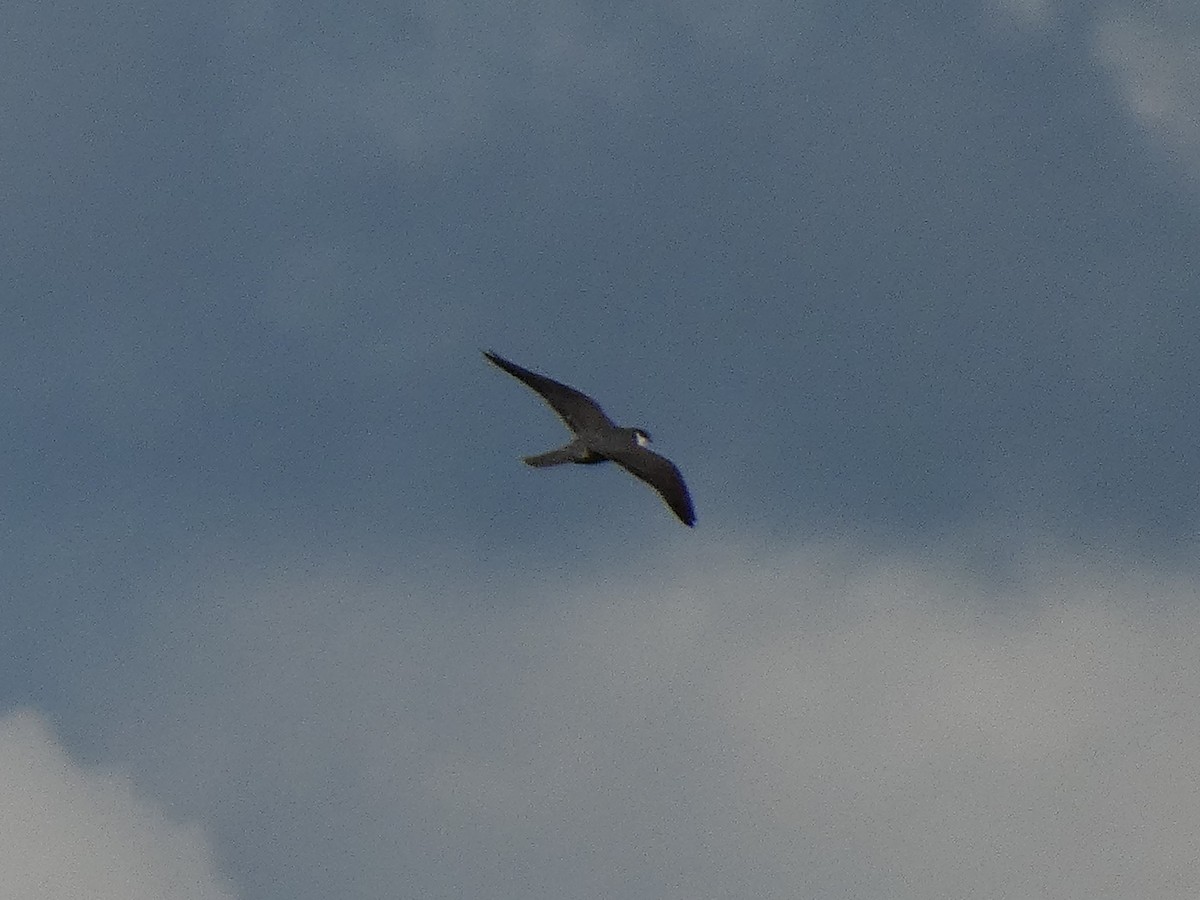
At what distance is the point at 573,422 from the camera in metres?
54.4

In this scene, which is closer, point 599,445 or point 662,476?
point 662,476

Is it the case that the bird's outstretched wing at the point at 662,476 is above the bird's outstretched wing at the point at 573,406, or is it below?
below

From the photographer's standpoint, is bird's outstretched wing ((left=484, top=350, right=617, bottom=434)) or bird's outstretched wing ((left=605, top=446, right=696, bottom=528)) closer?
bird's outstretched wing ((left=605, top=446, right=696, bottom=528))

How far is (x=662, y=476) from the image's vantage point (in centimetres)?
5156

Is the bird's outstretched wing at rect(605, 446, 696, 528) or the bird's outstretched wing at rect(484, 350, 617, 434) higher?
the bird's outstretched wing at rect(484, 350, 617, 434)

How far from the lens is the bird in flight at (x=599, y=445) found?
169 feet

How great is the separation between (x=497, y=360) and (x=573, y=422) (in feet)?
12.9

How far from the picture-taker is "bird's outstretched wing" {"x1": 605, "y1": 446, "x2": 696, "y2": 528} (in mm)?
51125

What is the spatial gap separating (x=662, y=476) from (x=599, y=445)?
9.05 ft

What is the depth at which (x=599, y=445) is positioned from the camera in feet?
175

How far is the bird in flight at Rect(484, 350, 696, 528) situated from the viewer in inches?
2023

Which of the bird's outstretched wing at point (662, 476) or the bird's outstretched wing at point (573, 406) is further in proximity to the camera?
the bird's outstretched wing at point (573, 406)

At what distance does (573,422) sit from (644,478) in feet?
13.0

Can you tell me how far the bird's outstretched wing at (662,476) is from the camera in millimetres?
51125
